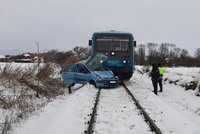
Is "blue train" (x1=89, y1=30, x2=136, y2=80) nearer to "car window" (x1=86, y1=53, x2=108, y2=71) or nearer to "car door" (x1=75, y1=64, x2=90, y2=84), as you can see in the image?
"car window" (x1=86, y1=53, x2=108, y2=71)

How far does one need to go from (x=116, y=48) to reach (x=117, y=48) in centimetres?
7

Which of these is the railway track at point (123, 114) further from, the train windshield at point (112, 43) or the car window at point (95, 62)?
the train windshield at point (112, 43)

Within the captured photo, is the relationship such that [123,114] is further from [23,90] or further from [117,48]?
[117,48]

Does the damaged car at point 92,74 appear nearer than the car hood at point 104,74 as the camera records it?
Yes

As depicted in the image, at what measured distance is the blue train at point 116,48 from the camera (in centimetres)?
2103

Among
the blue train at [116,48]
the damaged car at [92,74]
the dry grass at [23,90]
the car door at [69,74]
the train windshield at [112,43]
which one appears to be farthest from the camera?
the train windshield at [112,43]

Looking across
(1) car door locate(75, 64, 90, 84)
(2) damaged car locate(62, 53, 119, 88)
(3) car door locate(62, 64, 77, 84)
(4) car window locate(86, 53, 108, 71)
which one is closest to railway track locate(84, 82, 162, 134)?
(2) damaged car locate(62, 53, 119, 88)

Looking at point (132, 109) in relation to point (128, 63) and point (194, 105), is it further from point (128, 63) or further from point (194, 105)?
point (128, 63)

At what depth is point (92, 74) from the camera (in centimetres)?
1838

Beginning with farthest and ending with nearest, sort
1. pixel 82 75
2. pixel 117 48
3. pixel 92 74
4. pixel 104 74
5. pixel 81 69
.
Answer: pixel 117 48, pixel 81 69, pixel 82 75, pixel 104 74, pixel 92 74

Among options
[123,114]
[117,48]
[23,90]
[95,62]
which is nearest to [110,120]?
[123,114]

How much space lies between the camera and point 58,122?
8.38m

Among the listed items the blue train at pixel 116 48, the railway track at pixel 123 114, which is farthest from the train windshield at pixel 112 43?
the railway track at pixel 123 114

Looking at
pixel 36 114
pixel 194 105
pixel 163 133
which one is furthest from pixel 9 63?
pixel 163 133
